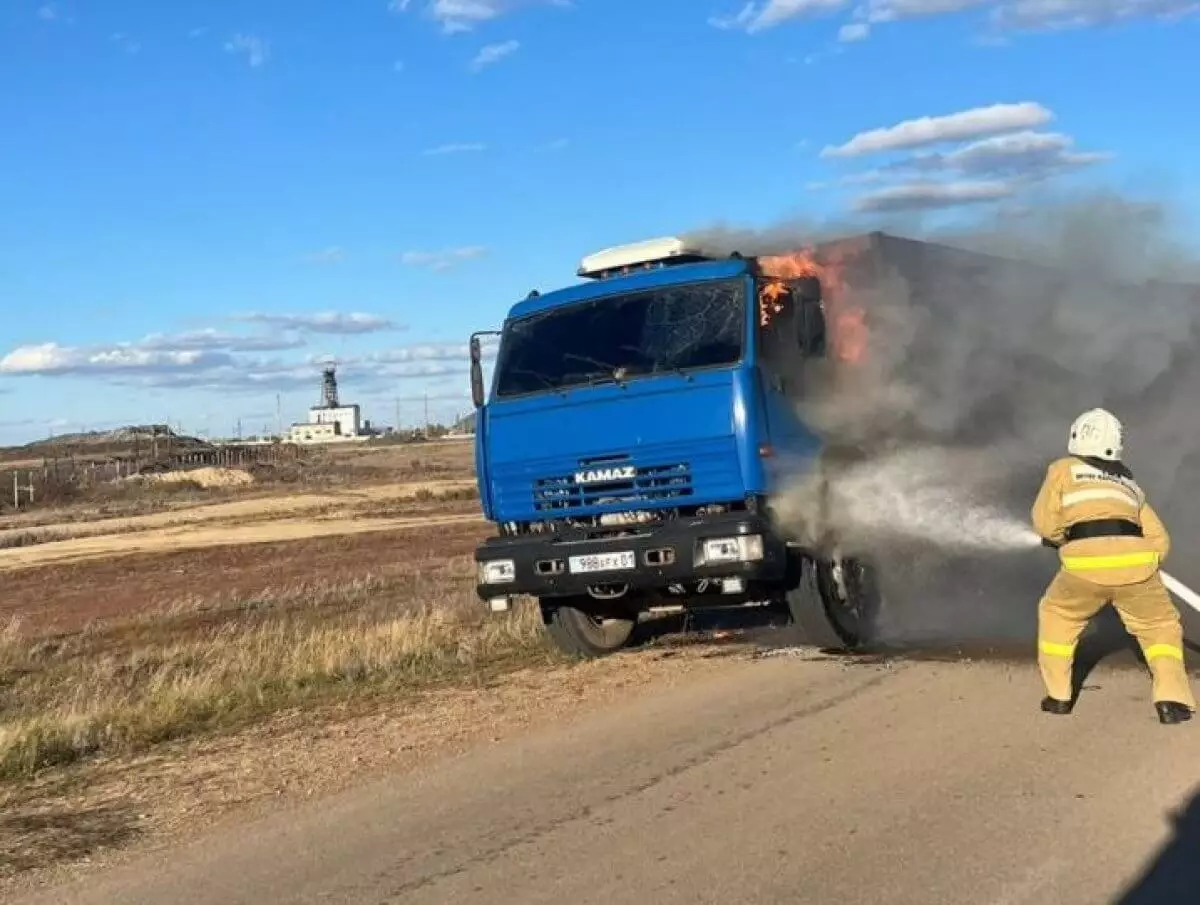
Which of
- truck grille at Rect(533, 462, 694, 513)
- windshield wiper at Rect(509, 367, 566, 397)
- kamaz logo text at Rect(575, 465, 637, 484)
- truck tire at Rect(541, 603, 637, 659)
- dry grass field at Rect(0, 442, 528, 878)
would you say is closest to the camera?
dry grass field at Rect(0, 442, 528, 878)

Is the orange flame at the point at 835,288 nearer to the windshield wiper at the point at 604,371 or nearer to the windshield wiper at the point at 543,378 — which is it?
the windshield wiper at the point at 604,371

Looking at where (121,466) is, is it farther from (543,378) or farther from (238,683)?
(543,378)

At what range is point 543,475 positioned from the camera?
9312 mm

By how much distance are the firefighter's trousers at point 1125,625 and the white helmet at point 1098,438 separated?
66cm

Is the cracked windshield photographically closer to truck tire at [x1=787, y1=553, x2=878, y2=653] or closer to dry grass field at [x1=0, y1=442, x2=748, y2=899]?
truck tire at [x1=787, y1=553, x2=878, y2=653]

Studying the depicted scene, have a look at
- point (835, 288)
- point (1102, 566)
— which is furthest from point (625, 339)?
point (1102, 566)

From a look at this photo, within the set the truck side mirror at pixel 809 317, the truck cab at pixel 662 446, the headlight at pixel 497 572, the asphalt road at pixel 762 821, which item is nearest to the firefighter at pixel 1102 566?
the asphalt road at pixel 762 821

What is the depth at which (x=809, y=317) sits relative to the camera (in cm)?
915

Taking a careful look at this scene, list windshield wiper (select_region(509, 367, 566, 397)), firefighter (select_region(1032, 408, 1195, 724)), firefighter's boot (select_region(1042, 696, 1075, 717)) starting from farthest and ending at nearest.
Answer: windshield wiper (select_region(509, 367, 566, 397)) < firefighter's boot (select_region(1042, 696, 1075, 717)) < firefighter (select_region(1032, 408, 1195, 724))

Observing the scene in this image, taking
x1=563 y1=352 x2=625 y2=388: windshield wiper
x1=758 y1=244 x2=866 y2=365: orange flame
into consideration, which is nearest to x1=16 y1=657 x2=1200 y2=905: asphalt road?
x1=563 y1=352 x2=625 y2=388: windshield wiper

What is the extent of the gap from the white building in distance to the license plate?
154m

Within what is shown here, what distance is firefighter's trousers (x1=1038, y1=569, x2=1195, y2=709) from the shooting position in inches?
259

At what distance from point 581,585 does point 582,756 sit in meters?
2.47

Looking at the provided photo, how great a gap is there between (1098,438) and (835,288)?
3.22m
